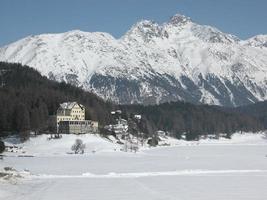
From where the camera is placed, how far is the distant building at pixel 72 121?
6969 inches

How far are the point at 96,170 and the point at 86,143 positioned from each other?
242 ft

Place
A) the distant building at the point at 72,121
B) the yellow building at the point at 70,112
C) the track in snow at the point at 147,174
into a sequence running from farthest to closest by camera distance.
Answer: the yellow building at the point at 70,112 < the distant building at the point at 72,121 < the track in snow at the point at 147,174

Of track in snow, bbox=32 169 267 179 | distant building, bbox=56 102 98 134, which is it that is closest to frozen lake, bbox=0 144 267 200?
track in snow, bbox=32 169 267 179

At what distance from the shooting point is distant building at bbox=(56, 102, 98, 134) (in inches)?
6969

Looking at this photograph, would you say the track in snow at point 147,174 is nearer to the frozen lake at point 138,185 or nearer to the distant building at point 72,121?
the frozen lake at point 138,185

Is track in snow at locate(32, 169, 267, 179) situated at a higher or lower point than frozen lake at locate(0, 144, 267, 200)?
higher

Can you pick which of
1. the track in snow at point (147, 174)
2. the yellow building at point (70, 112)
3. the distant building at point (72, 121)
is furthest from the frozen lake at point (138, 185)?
the yellow building at point (70, 112)

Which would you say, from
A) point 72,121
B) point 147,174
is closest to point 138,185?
point 147,174

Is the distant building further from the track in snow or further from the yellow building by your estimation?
the track in snow

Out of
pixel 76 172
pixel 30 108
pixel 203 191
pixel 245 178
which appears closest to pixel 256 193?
pixel 203 191

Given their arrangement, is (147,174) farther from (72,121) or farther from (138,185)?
(72,121)

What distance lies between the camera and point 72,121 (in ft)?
586

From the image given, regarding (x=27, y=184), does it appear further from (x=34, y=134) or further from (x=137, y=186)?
(x=34, y=134)

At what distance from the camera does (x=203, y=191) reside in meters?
56.3
